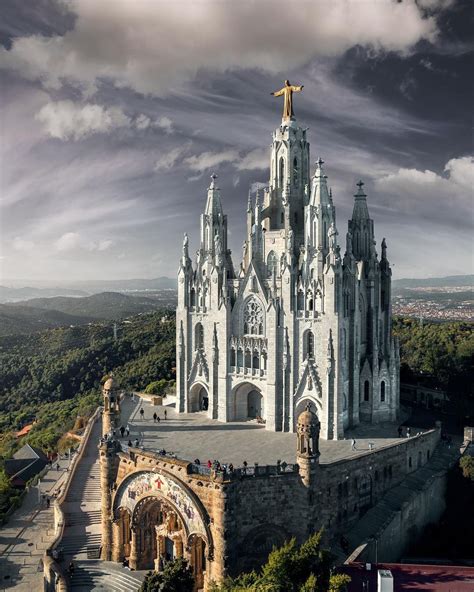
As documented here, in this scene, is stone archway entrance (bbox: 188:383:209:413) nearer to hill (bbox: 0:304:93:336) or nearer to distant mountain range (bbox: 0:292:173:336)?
hill (bbox: 0:304:93:336)

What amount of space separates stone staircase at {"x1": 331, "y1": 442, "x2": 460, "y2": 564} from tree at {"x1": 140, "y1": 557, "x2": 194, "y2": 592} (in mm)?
7218

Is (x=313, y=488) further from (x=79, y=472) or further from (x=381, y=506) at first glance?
(x=79, y=472)

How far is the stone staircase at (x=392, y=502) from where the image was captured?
94.6 feet

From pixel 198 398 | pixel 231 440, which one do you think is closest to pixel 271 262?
pixel 198 398

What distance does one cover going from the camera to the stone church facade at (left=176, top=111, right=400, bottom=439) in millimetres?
35250

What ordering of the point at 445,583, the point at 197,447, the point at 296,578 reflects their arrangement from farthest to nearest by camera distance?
the point at 197,447, the point at 445,583, the point at 296,578

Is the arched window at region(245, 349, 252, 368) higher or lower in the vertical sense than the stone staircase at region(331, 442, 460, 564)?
higher

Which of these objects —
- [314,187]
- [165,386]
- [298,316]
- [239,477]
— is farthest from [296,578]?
[165,386]

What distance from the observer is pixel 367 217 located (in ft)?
130

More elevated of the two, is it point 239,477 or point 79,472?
point 239,477

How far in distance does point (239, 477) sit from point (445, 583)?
33.9 feet

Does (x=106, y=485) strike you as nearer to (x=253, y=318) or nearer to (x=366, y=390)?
(x=253, y=318)

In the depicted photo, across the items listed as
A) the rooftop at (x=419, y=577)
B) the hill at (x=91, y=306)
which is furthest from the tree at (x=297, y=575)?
the hill at (x=91, y=306)

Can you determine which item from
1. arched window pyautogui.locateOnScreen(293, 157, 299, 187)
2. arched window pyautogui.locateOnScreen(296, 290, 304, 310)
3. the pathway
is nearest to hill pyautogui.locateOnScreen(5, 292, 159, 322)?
the pathway
